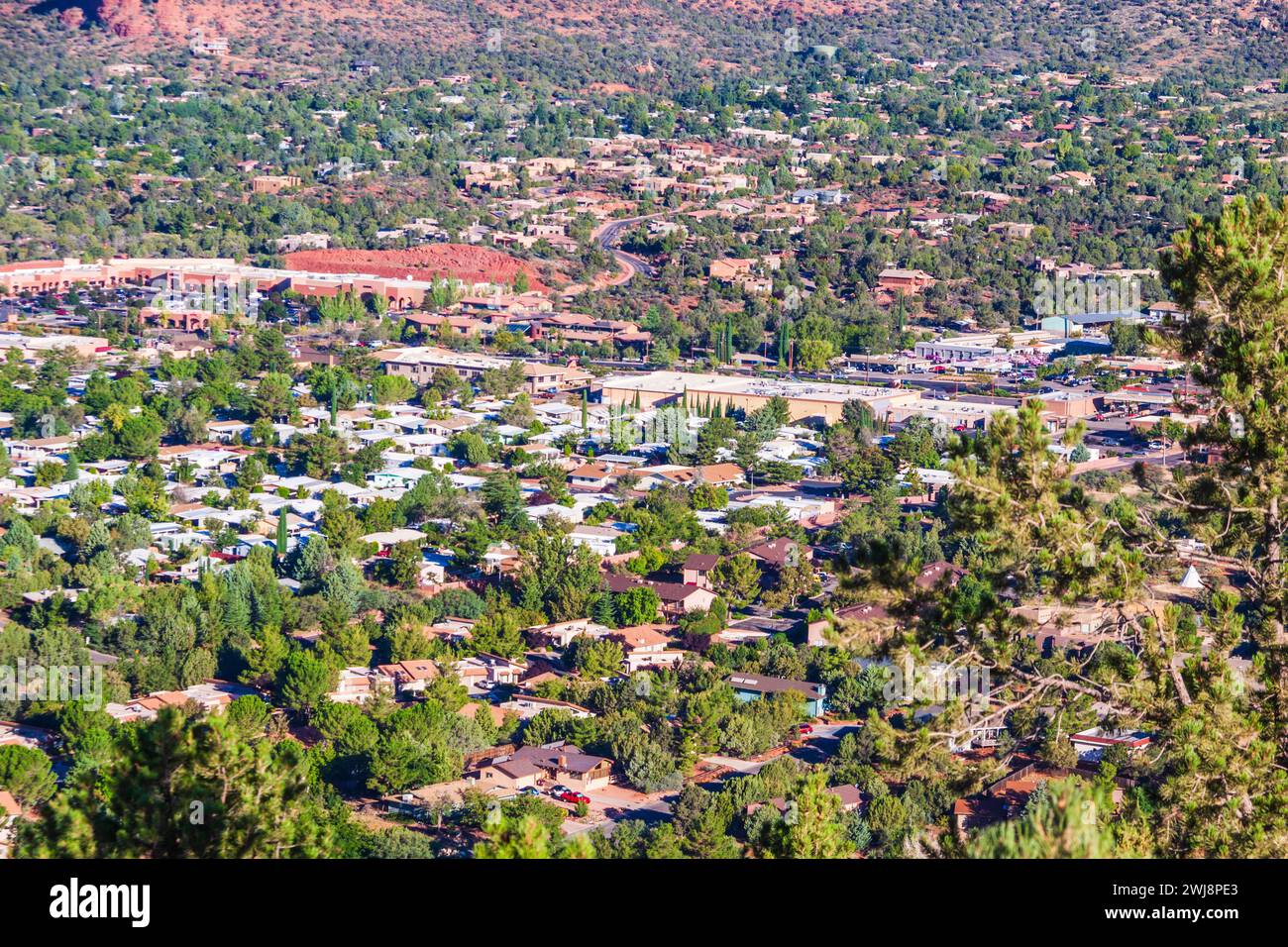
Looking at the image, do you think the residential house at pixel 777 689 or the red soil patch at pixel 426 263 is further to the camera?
the red soil patch at pixel 426 263

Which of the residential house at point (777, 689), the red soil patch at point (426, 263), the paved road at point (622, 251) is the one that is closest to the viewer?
the residential house at point (777, 689)

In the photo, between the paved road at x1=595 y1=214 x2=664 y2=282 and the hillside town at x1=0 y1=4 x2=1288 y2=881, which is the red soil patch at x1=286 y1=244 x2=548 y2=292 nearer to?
the hillside town at x1=0 y1=4 x2=1288 y2=881

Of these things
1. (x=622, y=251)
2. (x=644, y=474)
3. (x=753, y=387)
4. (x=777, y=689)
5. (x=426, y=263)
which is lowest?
(x=777, y=689)

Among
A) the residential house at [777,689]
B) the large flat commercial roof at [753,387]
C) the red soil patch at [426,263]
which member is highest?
the red soil patch at [426,263]

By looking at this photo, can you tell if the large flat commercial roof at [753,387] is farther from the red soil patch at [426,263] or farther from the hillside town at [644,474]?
the red soil patch at [426,263]

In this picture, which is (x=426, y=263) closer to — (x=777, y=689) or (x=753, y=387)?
(x=753, y=387)

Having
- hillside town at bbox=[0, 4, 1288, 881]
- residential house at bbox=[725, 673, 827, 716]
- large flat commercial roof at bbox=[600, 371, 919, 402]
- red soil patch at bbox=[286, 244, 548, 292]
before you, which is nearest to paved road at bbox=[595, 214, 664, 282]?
hillside town at bbox=[0, 4, 1288, 881]

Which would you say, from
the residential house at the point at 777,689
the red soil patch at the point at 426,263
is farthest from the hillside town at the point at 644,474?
the red soil patch at the point at 426,263

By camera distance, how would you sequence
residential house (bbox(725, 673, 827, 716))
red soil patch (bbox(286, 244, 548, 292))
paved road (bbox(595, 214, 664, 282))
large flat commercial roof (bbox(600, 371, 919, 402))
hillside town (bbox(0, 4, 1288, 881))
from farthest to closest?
paved road (bbox(595, 214, 664, 282)), red soil patch (bbox(286, 244, 548, 292)), large flat commercial roof (bbox(600, 371, 919, 402)), residential house (bbox(725, 673, 827, 716)), hillside town (bbox(0, 4, 1288, 881))

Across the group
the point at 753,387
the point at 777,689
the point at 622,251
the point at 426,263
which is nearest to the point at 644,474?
the point at 753,387

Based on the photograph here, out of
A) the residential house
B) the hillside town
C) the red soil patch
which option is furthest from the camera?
Result: the red soil patch
